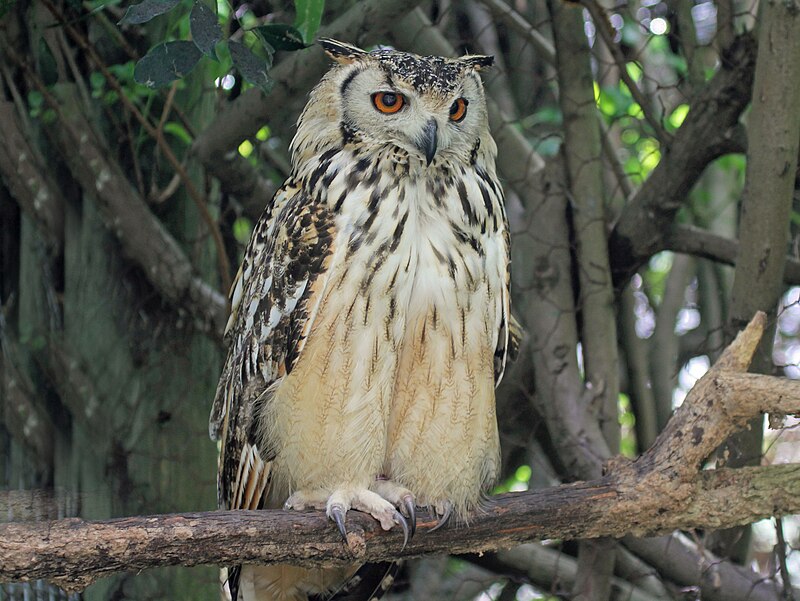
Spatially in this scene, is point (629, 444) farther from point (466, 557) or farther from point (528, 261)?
point (528, 261)

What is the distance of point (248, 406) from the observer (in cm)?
177

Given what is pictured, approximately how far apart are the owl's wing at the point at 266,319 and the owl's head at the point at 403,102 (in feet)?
0.58

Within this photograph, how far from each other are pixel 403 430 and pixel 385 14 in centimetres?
96

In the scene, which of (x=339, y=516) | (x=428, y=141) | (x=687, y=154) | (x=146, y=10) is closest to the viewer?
(x=146, y=10)

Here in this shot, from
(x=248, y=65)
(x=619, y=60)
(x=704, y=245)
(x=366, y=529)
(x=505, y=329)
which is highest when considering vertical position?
(x=619, y=60)

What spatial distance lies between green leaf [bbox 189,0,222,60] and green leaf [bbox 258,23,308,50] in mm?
220

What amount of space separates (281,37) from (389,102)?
0.23 metres

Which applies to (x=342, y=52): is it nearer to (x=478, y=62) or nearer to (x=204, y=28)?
(x=478, y=62)

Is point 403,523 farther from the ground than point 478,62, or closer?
closer

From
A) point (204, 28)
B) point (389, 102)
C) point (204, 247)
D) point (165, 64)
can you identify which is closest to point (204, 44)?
point (204, 28)

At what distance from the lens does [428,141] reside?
1672 millimetres

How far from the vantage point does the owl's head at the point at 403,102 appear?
1.71 meters

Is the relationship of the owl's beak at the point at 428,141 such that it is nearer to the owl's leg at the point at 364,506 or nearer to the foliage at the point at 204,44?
the foliage at the point at 204,44

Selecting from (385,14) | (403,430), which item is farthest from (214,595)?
(385,14)
